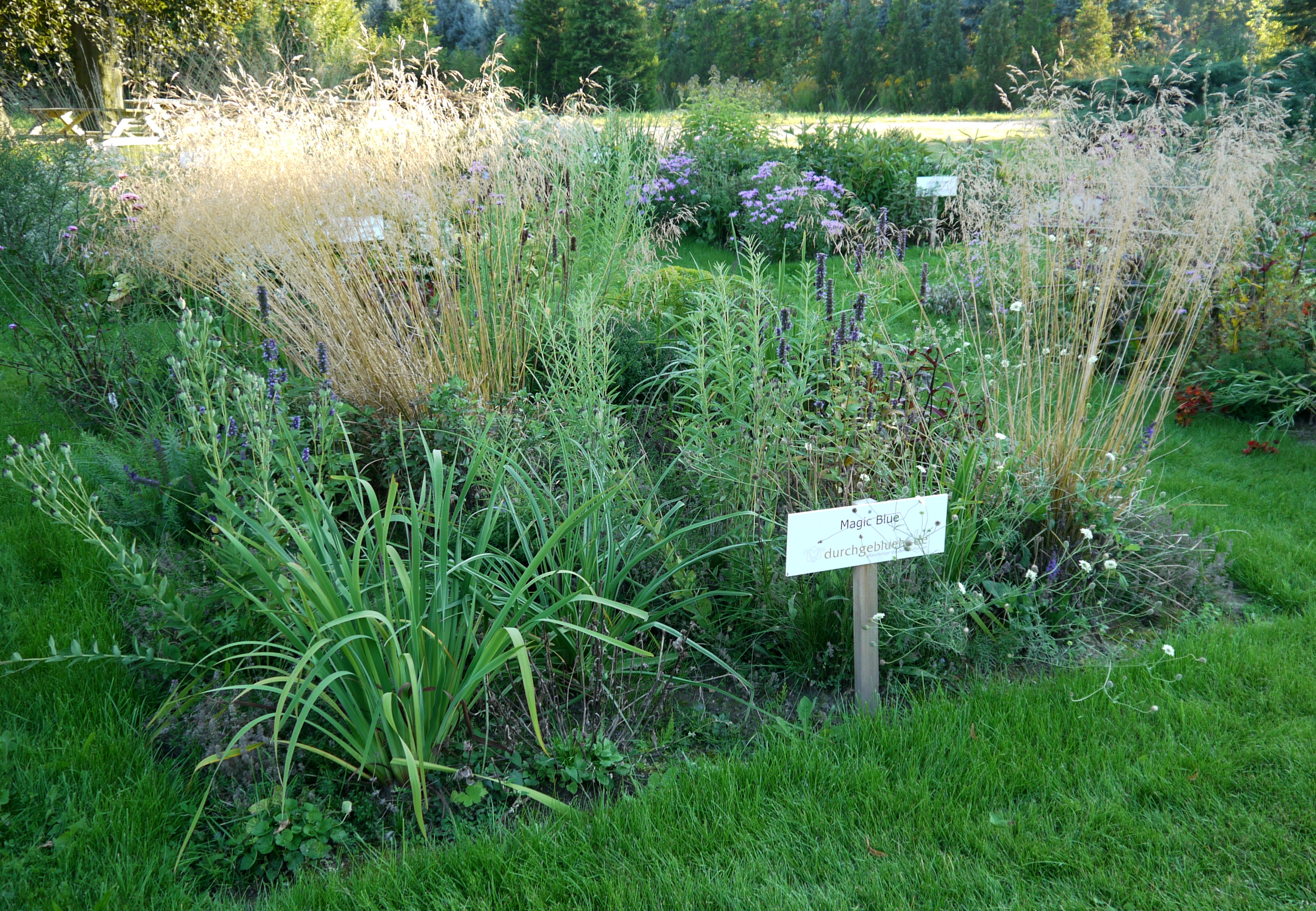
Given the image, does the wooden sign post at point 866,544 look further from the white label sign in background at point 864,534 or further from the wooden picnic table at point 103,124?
the wooden picnic table at point 103,124

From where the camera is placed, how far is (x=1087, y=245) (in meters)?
2.90

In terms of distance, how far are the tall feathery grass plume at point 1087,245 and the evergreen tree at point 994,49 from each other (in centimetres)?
2241

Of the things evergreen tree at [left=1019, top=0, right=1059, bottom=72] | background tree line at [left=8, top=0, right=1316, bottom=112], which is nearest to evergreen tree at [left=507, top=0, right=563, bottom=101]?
background tree line at [left=8, top=0, right=1316, bottom=112]

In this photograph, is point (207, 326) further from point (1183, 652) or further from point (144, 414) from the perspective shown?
point (1183, 652)

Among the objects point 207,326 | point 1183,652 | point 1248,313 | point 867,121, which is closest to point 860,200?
point 867,121

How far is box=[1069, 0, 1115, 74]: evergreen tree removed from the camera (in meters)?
21.2

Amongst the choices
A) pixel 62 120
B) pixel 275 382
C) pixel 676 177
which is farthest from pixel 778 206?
pixel 62 120

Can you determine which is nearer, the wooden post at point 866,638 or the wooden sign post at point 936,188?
the wooden post at point 866,638

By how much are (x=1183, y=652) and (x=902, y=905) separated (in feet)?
4.44

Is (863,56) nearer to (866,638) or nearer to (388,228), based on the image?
(388,228)

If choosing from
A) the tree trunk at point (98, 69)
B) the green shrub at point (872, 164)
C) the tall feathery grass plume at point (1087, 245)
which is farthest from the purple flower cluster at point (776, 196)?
the tree trunk at point (98, 69)

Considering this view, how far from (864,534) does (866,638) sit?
289mm

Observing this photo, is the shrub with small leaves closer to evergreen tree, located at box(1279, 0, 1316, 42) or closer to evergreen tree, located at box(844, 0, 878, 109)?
evergreen tree, located at box(1279, 0, 1316, 42)

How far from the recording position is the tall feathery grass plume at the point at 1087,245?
284 cm
